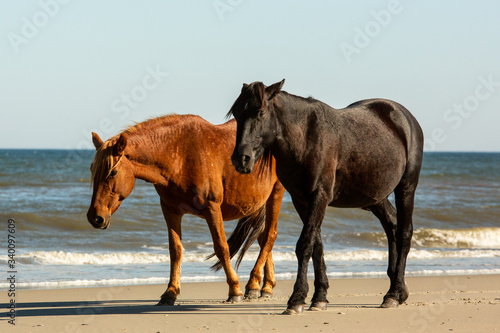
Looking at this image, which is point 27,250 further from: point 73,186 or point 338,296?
point 73,186

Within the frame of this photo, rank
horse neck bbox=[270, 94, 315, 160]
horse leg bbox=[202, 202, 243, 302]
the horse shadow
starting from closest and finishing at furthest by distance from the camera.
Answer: horse neck bbox=[270, 94, 315, 160]
the horse shadow
horse leg bbox=[202, 202, 243, 302]

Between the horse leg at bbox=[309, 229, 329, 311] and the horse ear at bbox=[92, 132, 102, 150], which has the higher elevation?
the horse ear at bbox=[92, 132, 102, 150]

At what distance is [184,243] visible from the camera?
11.4 meters

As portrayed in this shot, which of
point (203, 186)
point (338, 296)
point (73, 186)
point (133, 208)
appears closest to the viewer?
point (203, 186)

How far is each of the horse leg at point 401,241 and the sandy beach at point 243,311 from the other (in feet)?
0.42

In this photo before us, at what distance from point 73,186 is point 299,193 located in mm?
20963

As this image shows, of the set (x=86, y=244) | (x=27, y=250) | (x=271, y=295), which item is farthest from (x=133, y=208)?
(x=271, y=295)

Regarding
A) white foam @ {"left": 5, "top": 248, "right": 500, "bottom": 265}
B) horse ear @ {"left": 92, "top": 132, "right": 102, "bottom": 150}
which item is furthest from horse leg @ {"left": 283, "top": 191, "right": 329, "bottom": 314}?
white foam @ {"left": 5, "top": 248, "right": 500, "bottom": 265}

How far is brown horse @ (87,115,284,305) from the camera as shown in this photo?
5234 mm

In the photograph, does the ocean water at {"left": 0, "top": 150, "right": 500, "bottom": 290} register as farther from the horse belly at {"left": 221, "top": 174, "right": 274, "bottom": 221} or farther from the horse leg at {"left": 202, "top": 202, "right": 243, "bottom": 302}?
the horse leg at {"left": 202, "top": 202, "right": 243, "bottom": 302}

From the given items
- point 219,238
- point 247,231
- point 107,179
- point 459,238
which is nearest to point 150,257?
point 247,231

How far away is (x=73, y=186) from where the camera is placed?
24.6 meters

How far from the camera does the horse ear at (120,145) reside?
5173 millimetres

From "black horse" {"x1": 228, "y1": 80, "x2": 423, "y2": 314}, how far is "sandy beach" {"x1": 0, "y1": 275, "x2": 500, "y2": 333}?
31 centimetres
